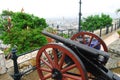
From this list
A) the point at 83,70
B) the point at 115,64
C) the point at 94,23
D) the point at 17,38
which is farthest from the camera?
the point at 94,23

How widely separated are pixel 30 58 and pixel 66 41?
223cm

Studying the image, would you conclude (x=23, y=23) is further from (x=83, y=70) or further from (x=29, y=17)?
(x=83, y=70)

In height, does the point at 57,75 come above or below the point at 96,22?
below

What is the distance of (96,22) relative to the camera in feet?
72.2

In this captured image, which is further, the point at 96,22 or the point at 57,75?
the point at 96,22

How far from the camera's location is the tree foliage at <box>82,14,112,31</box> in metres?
20.7

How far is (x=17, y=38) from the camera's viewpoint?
9422 mm

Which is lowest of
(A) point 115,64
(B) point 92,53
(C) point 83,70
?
(A) point 115,64

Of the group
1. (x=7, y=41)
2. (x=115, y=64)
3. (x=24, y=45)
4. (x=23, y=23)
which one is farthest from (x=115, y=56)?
(x=23, y=23)

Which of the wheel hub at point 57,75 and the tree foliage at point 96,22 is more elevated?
the tree foliage at point 96,22

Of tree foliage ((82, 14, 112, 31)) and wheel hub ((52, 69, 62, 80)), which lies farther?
tree foliage ((82, 14, 112, 31))

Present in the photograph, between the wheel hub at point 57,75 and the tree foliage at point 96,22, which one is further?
the tree foliage at point 96,22

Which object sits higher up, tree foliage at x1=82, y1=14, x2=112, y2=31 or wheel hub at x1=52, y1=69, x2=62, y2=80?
tree foliage at x1=82, y1=14, x2=112, y2=31

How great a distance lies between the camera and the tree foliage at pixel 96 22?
2072cm
